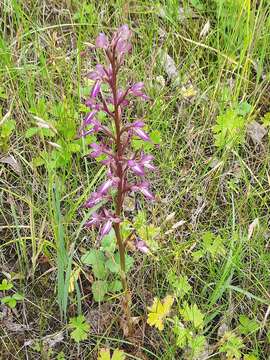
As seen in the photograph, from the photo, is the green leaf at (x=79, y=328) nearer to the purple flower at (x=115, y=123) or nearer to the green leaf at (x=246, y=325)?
the purple flower at (x=115, y=123)

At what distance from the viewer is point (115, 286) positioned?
8.19 ft

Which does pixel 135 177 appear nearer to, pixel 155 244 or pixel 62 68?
pixel 155 244

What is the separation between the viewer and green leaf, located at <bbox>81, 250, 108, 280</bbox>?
2.52 meters

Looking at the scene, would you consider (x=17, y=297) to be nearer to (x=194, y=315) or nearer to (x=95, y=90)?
(x=194, y=315)

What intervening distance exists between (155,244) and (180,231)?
0.89 feet

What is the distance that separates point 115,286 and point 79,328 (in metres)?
0.25

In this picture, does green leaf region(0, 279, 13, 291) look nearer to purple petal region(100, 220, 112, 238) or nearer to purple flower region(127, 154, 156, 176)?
purple petal region(100, 220, 112, 238)

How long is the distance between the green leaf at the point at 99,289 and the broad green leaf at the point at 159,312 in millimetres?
245

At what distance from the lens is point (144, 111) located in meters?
3.11

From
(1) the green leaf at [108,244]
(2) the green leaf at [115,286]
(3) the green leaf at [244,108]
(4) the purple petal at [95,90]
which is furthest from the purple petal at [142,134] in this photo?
(3) the green leaf at [244,108]

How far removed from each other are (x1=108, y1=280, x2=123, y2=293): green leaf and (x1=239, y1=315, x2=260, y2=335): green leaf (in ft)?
1.88

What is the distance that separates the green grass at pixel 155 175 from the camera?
250 cm

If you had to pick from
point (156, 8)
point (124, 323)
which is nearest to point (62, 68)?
point (156, 8)

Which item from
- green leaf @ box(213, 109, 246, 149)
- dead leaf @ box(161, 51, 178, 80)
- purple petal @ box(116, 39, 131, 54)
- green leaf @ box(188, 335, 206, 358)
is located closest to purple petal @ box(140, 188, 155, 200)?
purple petal @ box(116, 39, 131, 54)
